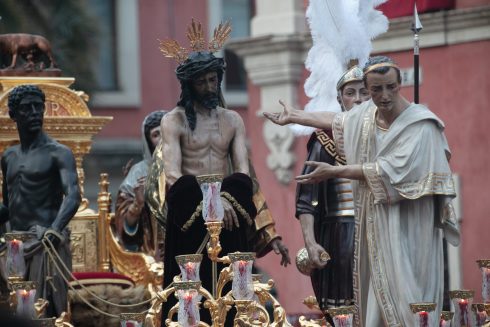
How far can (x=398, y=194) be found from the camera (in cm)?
1273

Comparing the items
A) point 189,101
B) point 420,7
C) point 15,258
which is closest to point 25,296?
point 15,258

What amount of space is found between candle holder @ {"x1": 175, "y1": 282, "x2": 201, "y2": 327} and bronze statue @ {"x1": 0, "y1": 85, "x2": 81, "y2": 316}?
2493 mm

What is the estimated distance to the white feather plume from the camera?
15.0 m

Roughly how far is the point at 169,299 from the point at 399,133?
2351 millimetres

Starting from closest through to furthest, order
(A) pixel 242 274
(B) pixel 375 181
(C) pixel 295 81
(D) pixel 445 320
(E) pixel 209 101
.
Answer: (D) pixel 445 320 → (B) pixel 375 181 → (A) pixel 242 274 → (E) pixel 209 101 → (C) pixel 295 81

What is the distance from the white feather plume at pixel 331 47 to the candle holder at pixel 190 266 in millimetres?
2094

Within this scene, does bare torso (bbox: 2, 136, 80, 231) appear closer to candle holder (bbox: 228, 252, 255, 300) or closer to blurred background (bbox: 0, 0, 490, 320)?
candle holder (bbox: 228, 252, 255, 300)

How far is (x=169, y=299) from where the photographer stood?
47.2 feet

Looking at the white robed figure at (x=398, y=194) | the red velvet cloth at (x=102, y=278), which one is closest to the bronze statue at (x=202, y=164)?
the white robed figure at (x=398, y=194)

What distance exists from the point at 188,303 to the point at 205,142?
5.87ft

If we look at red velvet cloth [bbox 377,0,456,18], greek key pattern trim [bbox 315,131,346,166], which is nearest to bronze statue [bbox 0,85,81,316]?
greek key pattern trim [bbox 315,131,346,166]

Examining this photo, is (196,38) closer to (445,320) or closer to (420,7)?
(445,320)

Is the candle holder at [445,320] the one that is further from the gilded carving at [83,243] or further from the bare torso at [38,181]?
the gilded carving at [83,243]

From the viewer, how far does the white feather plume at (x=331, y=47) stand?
15016 millimetres
